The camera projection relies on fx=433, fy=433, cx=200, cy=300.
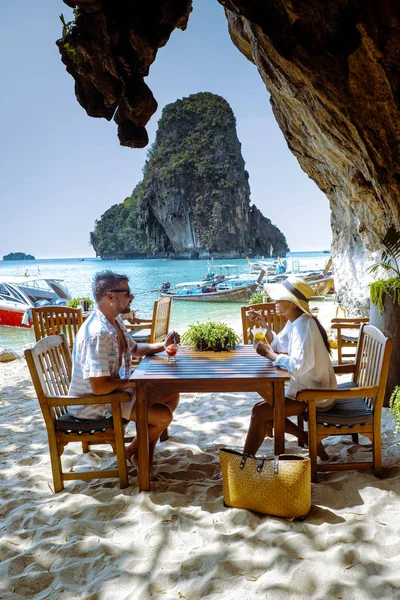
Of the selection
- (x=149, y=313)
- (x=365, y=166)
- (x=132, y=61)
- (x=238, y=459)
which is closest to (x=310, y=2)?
(x=365, y=166)

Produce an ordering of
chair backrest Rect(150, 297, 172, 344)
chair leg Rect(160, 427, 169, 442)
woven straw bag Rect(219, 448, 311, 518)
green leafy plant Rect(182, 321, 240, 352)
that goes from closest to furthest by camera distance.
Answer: woven straw bag Rect(219, 448, 311, 518)
green leafy plant Rect(182, 321, 240, 352)
chair leg Rect(160, 427, 169, 442)
chair backrest Rect(150, 297, 172, 344)

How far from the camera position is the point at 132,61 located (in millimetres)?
6227

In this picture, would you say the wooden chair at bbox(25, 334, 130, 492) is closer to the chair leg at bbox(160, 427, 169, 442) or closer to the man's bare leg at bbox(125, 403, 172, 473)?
the man's bare leg at bbox(125, 403, 172, 473)

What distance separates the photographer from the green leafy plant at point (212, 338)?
378 centimetres

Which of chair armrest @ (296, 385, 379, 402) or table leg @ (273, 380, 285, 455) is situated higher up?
chair armrest @ (296, 385, 379, 402)

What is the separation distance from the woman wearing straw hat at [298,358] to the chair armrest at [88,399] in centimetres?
95

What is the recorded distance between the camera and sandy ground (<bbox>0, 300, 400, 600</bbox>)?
2.00 meters

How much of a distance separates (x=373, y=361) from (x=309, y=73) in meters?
3.37

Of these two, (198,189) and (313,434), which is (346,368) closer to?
(313,434)

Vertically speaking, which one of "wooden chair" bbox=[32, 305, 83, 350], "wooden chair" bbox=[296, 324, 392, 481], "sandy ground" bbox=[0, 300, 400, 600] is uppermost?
"wooden chair" bbox=[32, 305, 83, 350]

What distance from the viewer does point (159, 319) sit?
242 inches

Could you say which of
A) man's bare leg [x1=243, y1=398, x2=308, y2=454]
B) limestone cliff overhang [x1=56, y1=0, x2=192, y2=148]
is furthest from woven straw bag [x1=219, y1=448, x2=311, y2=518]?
limestone cliff overhang [x1=56, y1=0, x2=192, y2=148]

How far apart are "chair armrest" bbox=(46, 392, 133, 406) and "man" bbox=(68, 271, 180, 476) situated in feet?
0.14

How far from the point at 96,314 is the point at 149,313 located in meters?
20.3
